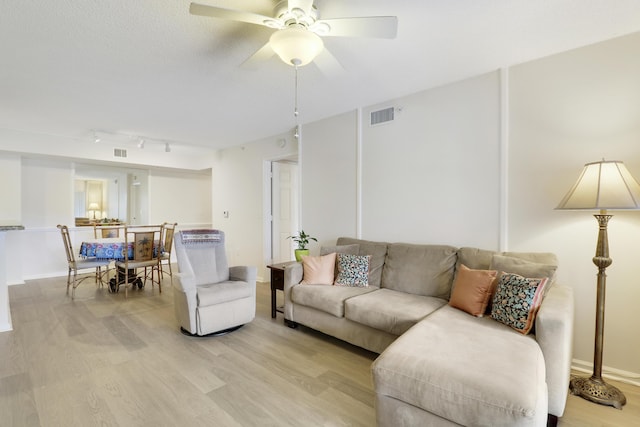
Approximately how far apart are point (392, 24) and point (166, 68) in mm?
2045

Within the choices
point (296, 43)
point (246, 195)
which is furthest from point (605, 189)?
point (246, 195)

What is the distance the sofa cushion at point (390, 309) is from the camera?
2299 mm

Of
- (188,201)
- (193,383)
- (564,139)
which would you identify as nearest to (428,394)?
(193,383)

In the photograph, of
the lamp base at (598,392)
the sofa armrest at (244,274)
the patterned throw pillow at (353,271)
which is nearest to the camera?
the lamp base at (598,392)

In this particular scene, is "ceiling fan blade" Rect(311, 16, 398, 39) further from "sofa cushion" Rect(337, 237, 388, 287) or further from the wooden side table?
the wooden side table

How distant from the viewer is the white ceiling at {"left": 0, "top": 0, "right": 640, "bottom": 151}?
1.90 metres

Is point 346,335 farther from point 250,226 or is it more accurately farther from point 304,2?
point 250,226

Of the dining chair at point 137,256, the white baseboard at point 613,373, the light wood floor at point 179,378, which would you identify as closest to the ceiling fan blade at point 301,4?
the light wood floor at point 179,378

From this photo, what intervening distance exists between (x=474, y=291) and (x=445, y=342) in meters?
0.71

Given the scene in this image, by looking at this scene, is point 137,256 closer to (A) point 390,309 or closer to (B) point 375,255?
(B) point 375,255

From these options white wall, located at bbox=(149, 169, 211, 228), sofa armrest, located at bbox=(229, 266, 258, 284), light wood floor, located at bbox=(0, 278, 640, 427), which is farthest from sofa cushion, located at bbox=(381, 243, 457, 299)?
white wall, located at bbox=(149, 169, 211, 228)

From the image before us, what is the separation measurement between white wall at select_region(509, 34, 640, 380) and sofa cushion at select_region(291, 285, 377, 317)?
1527 millimetres

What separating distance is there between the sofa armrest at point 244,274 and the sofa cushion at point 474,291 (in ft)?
6.70

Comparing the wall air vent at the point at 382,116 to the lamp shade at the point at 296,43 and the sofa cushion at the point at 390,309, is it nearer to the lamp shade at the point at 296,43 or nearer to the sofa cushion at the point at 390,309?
the lamp shade at the point at 296,43
